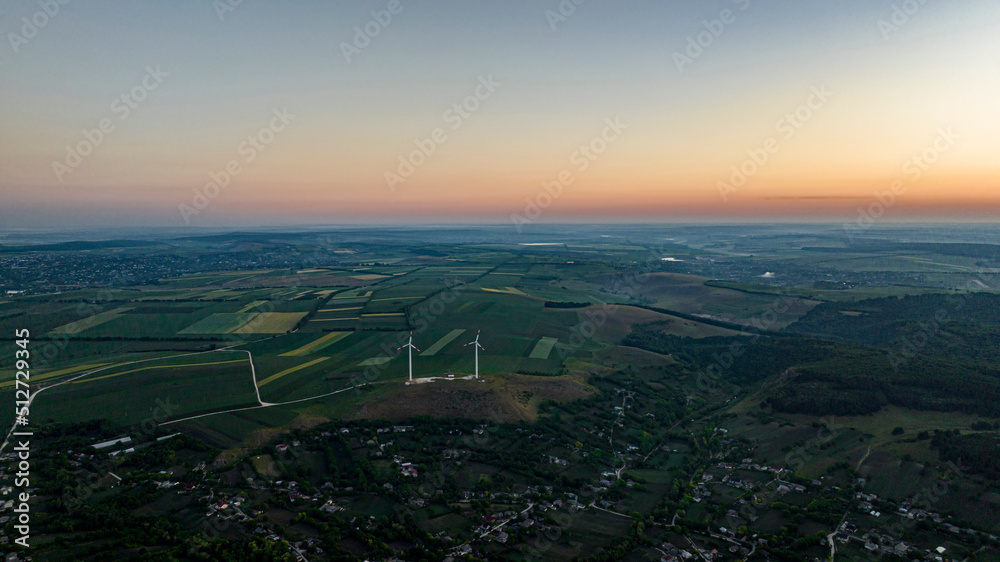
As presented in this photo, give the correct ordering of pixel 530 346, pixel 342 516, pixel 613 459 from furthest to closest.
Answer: pixel 530 346, pixel 613 459, pixel 342 516

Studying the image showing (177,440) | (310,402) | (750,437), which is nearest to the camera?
(177,440)

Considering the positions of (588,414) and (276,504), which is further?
(588,414)

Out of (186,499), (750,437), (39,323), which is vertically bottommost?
(750,437)

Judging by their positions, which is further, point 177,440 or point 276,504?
point 177,440

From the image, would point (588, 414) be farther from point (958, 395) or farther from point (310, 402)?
point (958, 395)

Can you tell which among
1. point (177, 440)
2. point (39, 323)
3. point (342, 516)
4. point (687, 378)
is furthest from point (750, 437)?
point (39, 323)

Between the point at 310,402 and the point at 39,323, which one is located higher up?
the point at 39,323

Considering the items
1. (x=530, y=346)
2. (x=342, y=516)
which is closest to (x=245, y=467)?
(x=342, y=516)

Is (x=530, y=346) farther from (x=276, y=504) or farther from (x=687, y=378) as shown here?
(x=276, y=504)

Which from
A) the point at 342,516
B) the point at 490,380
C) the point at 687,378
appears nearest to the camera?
the point at 342,516
